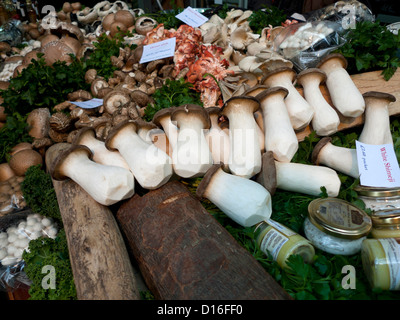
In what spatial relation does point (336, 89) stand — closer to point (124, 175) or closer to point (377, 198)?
point (377, 198)

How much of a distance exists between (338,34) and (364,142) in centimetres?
144

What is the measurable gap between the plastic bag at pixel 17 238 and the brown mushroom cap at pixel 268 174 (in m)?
2.09

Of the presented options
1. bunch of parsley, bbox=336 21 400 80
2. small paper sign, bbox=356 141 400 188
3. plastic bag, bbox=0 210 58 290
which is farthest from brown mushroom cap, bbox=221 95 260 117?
plastic bag, bbox=0 210 58 290

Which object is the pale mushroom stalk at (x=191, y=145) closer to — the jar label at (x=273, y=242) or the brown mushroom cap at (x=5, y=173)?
the jar label at (x=273, y=242)

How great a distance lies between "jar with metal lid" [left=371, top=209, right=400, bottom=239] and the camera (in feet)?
5.24

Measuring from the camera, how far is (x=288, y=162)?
2.10m

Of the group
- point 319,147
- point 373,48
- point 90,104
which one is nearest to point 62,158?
point 90,104

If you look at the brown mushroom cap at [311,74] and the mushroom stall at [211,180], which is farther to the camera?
the brown mushroom cap at [311,74]

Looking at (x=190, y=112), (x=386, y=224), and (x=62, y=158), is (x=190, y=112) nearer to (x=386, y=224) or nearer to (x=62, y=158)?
(x=62, y=158)

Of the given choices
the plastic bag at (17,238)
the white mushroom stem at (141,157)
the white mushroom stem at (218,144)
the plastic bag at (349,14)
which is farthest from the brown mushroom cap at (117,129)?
the plastic bag at (349,14)

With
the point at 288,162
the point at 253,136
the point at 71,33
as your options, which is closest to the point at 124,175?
the point at 253,136

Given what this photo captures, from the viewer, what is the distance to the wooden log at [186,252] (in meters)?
1.34

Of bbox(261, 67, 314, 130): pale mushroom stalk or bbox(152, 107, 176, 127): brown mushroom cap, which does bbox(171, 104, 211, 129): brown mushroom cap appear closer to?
bbox(152, 107, 176, 127): brown mushroom cap

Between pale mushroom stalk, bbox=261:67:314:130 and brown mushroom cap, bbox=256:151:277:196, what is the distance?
1.48ft
